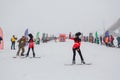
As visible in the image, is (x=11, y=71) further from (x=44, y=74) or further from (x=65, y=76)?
(x=65, y=76)

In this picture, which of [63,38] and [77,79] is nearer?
[77,79]

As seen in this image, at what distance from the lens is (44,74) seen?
9086mm

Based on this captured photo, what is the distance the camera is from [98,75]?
339 inches

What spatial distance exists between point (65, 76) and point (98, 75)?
4.47ft

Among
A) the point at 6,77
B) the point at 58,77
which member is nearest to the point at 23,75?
the point at 6,77

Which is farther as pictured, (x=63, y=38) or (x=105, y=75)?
(x=63, y=38)

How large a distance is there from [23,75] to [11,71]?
3.83 feet

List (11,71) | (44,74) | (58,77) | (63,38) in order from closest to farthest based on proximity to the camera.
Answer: (58,77)
(44,74)
(11,71)
(63,38)

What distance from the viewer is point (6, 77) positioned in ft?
28.3

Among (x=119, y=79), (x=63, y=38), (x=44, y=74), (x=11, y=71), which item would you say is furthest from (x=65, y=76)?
(x=63, y=38)

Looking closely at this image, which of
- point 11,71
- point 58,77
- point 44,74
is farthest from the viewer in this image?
point 11,71

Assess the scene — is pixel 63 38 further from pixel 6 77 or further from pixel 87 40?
pixel 6 77

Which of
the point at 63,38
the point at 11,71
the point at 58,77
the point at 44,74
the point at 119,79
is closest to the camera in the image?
the point at 119,79

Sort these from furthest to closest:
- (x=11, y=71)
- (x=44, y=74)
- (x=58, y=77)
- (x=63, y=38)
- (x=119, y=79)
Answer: (x=63, y=38)
(x=11, y=71)
(x=44, y=74)
(x=58, y=77)
(x=119, y=79)
